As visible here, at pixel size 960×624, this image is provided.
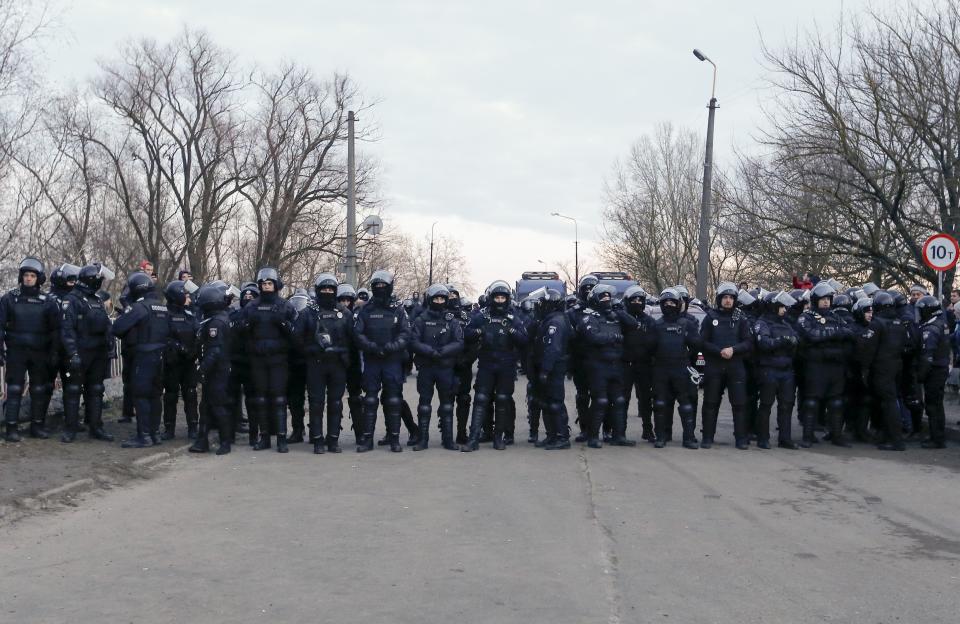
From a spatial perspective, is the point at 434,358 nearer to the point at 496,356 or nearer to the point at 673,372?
the point at 496,356

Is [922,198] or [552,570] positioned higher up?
[922,198]

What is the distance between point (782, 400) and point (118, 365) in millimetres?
10373

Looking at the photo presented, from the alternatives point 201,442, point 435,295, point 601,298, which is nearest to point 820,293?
point 601,298

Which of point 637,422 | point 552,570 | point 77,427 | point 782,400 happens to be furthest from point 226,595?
point 637,422

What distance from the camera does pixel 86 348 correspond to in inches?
495

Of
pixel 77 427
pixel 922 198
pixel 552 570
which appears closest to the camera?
pixel 552 570

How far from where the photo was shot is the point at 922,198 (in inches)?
1013

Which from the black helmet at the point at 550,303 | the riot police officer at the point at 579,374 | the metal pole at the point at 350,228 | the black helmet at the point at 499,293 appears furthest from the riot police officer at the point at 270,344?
the metal pole at the point at 350,228

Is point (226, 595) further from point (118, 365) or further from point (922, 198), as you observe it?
point (922, 198)

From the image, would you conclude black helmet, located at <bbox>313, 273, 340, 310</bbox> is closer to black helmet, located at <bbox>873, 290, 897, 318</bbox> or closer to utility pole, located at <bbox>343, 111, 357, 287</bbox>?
black helmet, located at <bbox>873, 290, 897, 318</bbox>

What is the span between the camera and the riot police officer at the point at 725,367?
42.6 feet

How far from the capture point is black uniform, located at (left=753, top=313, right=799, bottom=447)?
42.6 feet

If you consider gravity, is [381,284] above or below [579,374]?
above

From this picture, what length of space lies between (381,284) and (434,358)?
1.10m
